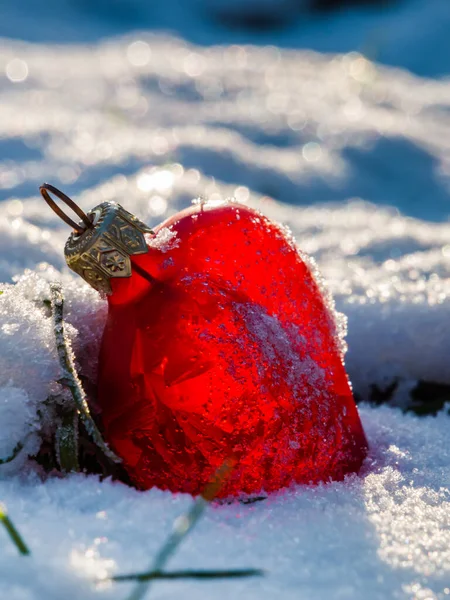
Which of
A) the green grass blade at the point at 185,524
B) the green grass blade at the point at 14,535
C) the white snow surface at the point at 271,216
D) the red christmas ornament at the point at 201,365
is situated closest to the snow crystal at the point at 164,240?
the red christmas ornament at the point at 201,365

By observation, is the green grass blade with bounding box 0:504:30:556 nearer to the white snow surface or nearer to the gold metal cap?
the white snow surface

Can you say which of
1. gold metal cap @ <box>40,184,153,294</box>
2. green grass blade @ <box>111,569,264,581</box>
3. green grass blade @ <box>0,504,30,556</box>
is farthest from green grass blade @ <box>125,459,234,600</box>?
gold metal cap @ <box>40,184,153,294</box>

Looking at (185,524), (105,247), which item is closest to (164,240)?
(105,247)

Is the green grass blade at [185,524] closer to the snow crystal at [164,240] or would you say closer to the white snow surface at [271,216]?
the white snow surface at [271,216]

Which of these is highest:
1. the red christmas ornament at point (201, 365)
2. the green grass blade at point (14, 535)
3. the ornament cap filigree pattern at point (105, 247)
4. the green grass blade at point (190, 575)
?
the ornament cap filigree pattern at point (105, 247)

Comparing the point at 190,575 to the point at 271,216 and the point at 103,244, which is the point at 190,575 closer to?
the point at 103,244
